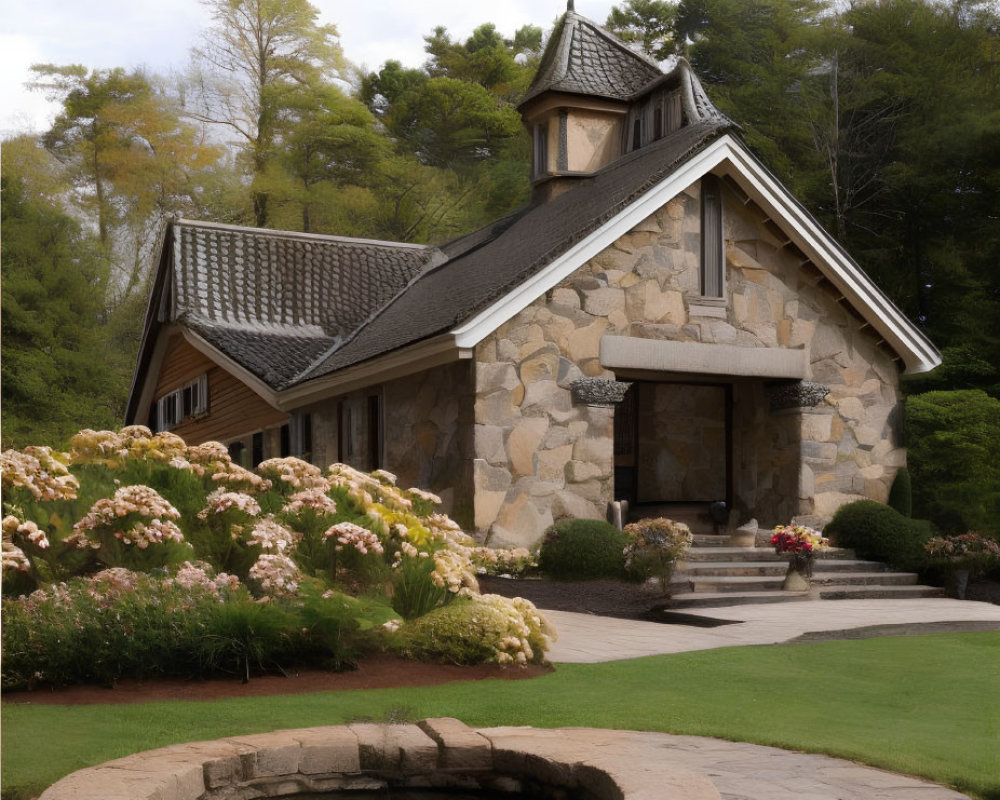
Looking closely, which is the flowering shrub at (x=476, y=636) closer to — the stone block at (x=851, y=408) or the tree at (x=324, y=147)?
the stone block at (x=851, y=408)

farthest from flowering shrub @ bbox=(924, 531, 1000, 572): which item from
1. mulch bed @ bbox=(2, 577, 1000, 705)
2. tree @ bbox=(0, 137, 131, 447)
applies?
tree @ bbox=(0, 137, 131, 447)

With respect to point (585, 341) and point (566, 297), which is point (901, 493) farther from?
point (566, 297)

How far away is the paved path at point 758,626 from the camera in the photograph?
9.78 m

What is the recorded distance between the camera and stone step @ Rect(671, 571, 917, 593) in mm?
13891

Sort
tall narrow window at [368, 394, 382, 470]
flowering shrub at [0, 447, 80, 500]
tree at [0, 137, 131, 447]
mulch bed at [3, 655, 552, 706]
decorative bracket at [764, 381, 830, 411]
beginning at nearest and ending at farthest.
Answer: mulch bed at [3, 655, 552, 706], flowering shrub at [0, 447, 80, 500], decorative bracket at [764, 381, 830, 411], tall narrow window at [368, 394, 382, 470], tree at [0, 137, 131, 447]

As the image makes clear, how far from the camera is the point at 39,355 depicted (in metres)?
33.8

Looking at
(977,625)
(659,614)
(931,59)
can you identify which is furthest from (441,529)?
(931,59)

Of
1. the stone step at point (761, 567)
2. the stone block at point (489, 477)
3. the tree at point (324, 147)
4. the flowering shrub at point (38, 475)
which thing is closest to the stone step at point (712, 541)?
the stone step at point (761, 567)

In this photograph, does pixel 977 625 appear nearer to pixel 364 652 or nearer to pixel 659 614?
pixel 659 614

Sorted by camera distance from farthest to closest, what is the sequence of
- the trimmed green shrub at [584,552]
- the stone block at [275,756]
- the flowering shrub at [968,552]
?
the flowering shrub at [968,552] < the trimmed green shrub at [584,552] < the stone block at [275,756]

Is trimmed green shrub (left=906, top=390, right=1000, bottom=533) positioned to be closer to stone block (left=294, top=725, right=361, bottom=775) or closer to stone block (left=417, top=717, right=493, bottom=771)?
stone block (left=417, top=717, right=493, bottom=771)

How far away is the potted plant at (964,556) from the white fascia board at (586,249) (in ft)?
19.4

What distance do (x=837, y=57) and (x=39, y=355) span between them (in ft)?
78.7

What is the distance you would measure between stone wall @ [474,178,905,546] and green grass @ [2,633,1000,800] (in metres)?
6.61
